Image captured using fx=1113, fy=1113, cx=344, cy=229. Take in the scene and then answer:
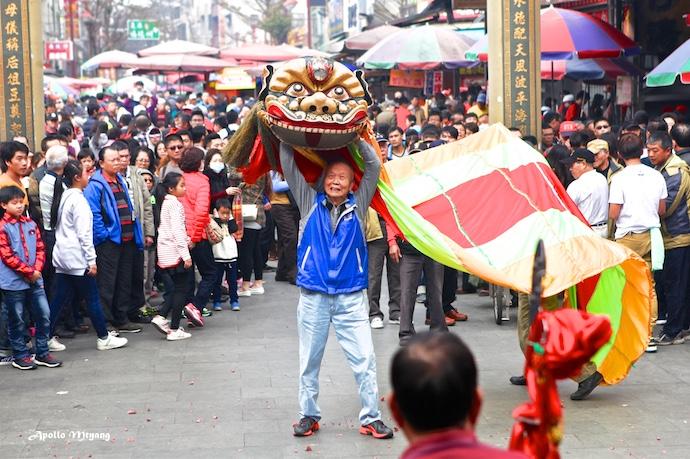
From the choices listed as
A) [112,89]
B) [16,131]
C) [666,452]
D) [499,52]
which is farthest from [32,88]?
[112,89]

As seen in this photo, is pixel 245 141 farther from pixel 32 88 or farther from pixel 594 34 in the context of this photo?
pixel 594 34

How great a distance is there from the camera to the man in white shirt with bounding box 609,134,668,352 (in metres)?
9.17

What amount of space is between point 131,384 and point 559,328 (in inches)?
226

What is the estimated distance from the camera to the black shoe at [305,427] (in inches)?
286

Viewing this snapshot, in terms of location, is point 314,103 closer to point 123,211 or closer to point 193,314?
point 123,211

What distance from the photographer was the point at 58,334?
10.5 metres

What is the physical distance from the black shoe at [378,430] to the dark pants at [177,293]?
3502 mm

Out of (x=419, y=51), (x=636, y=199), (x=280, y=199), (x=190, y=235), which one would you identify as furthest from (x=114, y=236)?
(x=419, y=51)

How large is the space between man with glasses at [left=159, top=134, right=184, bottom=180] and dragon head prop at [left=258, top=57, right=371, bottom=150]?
5.04 meters

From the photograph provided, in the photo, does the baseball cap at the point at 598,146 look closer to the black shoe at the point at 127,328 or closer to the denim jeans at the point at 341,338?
the denim jeans at the point at 341,338

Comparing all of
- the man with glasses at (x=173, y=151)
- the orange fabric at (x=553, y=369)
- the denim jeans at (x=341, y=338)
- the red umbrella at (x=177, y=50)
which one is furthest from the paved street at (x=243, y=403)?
the red umbrella at (x=177, y=50)

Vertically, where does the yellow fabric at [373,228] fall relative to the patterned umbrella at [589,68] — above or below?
below

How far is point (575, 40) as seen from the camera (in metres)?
13.8

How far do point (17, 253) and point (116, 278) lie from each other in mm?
1873
